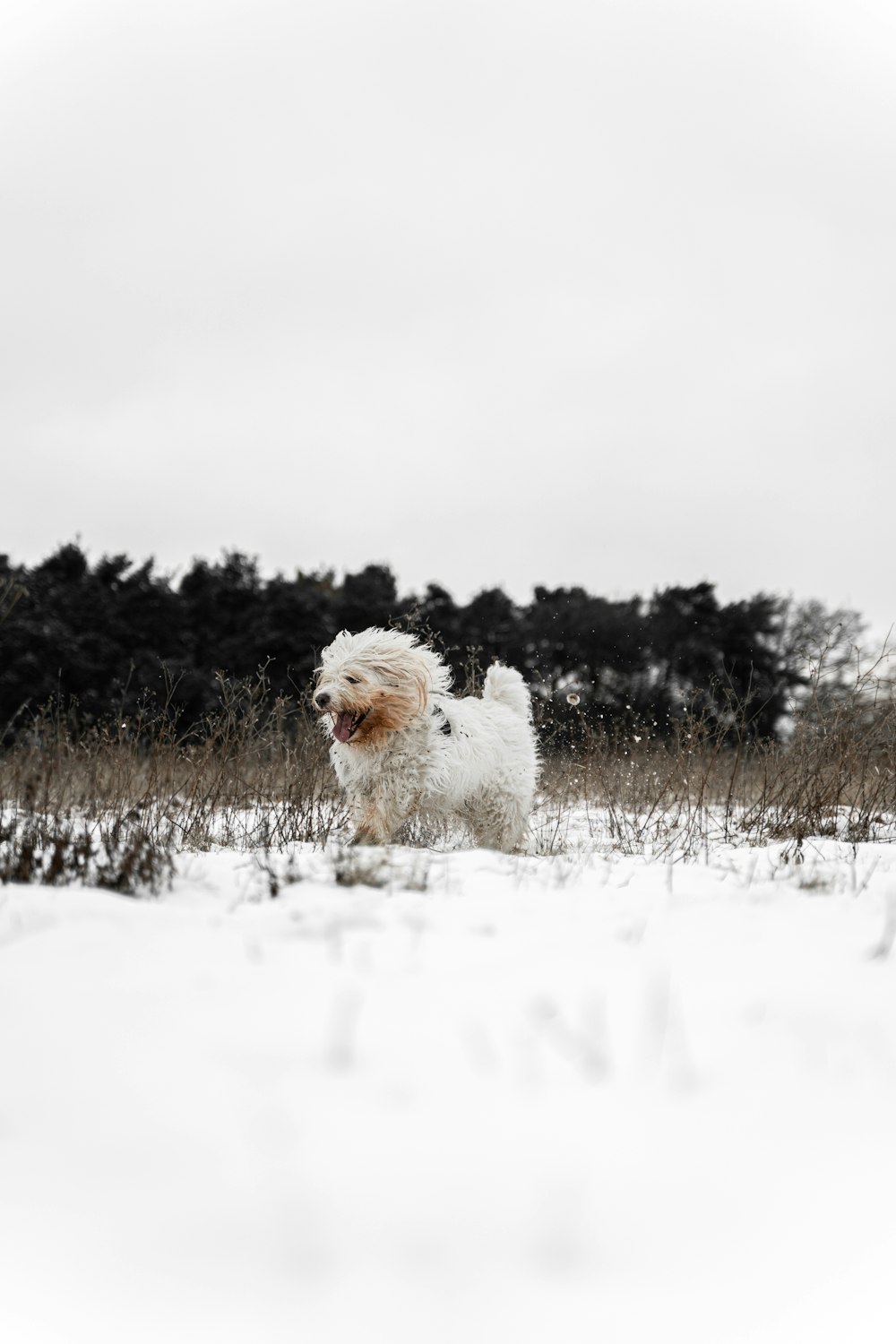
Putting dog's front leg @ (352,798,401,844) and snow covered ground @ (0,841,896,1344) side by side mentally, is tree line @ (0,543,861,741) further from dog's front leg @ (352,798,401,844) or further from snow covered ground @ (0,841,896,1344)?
snow covered ground @ (0,841,896,1344)

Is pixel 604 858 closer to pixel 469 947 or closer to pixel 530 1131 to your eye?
pixel 469 947

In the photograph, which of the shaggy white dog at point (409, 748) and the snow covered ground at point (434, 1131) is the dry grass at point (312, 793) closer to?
the shaggy white dog at point (409, 748)

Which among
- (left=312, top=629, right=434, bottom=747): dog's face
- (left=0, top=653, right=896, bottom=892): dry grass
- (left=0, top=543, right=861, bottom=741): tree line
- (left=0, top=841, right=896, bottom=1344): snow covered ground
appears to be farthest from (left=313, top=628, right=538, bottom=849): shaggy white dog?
(left=0, top=543, right=861, bottom=741): tree line

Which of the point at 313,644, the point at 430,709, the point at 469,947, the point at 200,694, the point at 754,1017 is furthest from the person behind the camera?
the point at 313,644

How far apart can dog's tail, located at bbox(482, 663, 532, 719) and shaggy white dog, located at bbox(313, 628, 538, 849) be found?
0.34 m

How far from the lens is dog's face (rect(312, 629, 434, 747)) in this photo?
16.8 ft

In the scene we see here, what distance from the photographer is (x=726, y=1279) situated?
4.70 ft

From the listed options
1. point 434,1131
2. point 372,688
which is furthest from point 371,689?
point 434,1131

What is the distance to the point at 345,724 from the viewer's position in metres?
5.16

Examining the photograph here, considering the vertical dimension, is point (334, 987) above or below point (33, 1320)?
above

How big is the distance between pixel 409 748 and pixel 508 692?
42.7 inches

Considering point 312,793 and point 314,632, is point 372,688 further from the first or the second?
point 314,632

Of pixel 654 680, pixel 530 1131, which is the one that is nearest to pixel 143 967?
pixel 530 1131

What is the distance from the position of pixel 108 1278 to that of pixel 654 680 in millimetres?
15834
